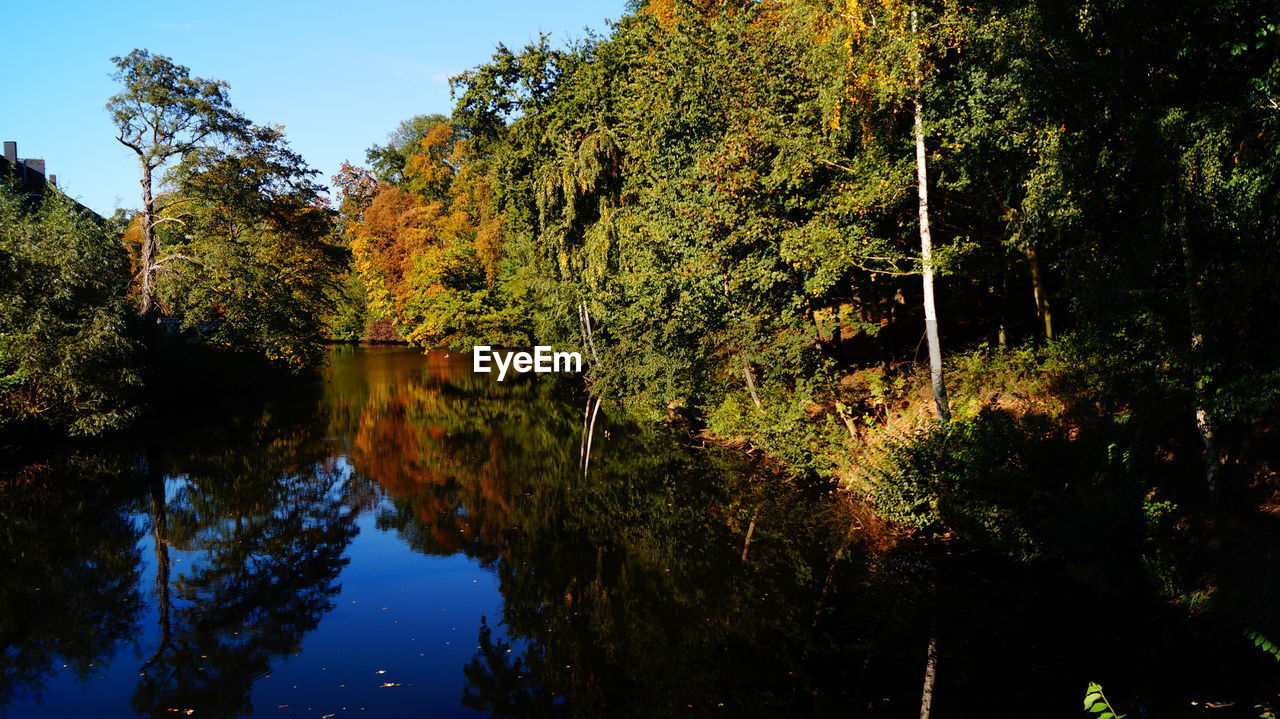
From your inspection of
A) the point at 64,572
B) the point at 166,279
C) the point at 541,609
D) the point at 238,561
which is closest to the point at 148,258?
the point at 166,279

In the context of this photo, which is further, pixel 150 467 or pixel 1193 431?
pixel 150 467

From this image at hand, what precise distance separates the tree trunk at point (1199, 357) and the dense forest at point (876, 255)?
0.05 metres

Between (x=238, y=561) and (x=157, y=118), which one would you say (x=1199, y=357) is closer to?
(x=238, y=561)

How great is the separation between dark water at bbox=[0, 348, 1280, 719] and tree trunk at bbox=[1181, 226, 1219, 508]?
6.68 ft

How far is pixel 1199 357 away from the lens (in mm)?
10250

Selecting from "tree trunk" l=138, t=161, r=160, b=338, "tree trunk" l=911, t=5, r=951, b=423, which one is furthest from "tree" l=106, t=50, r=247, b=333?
"tree trunk" l=911, t=5, r=951, b=423

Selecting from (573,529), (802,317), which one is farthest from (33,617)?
(802,317)

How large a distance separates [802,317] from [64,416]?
24.9m

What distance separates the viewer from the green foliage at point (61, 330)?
23.2m

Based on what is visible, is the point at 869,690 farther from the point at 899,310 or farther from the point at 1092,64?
the point at 899,310

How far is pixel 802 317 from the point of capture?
20.7 meters

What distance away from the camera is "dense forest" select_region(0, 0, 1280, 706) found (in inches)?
397

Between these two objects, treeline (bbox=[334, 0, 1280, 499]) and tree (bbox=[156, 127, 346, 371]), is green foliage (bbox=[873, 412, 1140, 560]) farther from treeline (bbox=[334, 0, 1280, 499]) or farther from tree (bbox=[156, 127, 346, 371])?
tree (bbox=[156, 127, 346, 371])

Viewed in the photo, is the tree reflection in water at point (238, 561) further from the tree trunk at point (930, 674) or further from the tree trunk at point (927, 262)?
the tree trunk at point (927, 262)
